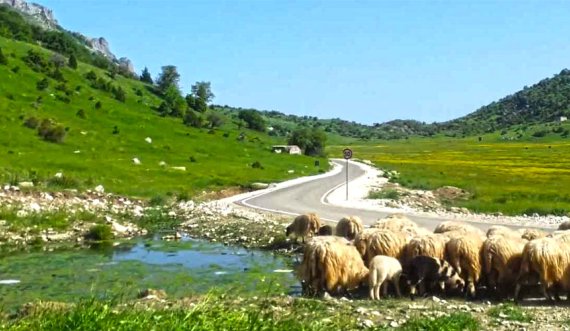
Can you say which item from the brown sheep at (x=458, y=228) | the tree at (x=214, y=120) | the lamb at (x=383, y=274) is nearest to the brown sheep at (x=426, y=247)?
the lamb at (x=383, y=274)

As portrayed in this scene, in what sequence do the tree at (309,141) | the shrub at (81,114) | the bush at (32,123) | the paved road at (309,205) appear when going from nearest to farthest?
1. the paved road at (309,205)
2. the bush at (32,123)
3. the shrub at (81,114)
4. the tree at (309,141)

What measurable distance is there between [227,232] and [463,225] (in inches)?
562

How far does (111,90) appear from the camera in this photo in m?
104

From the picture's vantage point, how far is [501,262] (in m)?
18.1

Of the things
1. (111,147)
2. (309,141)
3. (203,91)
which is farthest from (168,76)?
(111,147)

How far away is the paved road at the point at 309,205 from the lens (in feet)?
125

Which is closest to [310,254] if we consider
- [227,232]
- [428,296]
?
[428,296]

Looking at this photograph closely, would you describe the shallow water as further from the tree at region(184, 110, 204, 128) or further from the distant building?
the distant building

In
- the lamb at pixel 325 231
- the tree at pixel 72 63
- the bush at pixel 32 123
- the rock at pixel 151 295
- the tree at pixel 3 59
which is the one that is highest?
the tree at pixel 72 63

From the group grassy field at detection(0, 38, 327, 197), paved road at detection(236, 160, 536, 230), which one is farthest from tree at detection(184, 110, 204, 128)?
paved road at detection(236, 160, 536, 230)

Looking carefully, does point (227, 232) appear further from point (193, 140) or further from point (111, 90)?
point (111, 90)

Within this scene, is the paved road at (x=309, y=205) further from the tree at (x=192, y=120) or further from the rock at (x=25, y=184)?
the tree at (x=192, y=120)

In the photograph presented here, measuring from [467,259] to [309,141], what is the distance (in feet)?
360

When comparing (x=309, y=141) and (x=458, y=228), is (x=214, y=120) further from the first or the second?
(x=458, y=228)
